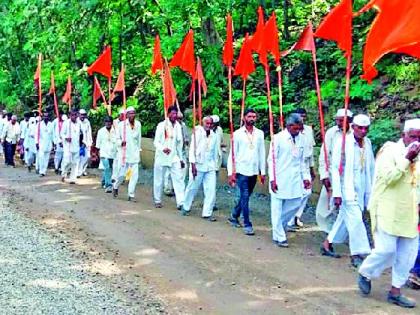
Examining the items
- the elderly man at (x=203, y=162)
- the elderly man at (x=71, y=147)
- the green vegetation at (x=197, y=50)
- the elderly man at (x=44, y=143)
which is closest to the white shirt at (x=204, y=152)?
the elderly man at (x=203, y=162)

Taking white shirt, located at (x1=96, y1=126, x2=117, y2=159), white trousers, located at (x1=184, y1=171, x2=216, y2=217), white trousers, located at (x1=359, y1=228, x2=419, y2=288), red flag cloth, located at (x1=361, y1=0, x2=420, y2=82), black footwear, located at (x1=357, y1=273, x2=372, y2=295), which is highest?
red flag cloth, located at (x1=361, y1=0, x2=420, y2=82)

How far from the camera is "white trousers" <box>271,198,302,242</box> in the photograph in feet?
29.8

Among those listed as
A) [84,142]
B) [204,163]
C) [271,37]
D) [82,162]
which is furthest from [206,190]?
[82,162]

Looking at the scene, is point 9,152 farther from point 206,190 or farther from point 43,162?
point 206,190

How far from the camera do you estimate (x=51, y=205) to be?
479 inches

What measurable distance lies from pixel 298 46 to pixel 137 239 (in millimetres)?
3626

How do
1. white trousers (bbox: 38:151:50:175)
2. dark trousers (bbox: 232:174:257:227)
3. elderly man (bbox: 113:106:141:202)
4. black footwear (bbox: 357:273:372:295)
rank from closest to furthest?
black footwear (bbox: 357:273:372:295) → dark trousers (bbox: 232:174:257:227) → elderly man (bbox: 113:106:141:202) → white trousers (bbox: 38:151:50:175)

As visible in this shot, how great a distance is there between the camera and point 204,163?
37.3 feet

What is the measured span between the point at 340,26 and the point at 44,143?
11.4 m

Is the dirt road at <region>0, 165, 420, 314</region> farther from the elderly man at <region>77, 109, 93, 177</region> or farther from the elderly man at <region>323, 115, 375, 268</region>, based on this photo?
the elderly man at <region>77, 109, 93, 177</region>

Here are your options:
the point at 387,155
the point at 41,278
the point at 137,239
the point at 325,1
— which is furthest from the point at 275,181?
the point at 325,1

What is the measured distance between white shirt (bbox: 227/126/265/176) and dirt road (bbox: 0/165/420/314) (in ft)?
3.04

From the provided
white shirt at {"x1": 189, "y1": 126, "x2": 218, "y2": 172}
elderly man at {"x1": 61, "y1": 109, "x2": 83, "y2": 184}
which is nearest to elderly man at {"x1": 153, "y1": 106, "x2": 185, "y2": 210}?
white shirt at {"x1": 189, "y1": 126, "x2": 218, "y2": 172}

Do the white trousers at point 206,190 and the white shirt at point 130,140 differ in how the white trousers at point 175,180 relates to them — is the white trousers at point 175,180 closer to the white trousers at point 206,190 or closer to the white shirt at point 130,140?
the white trousers at point 206,190
